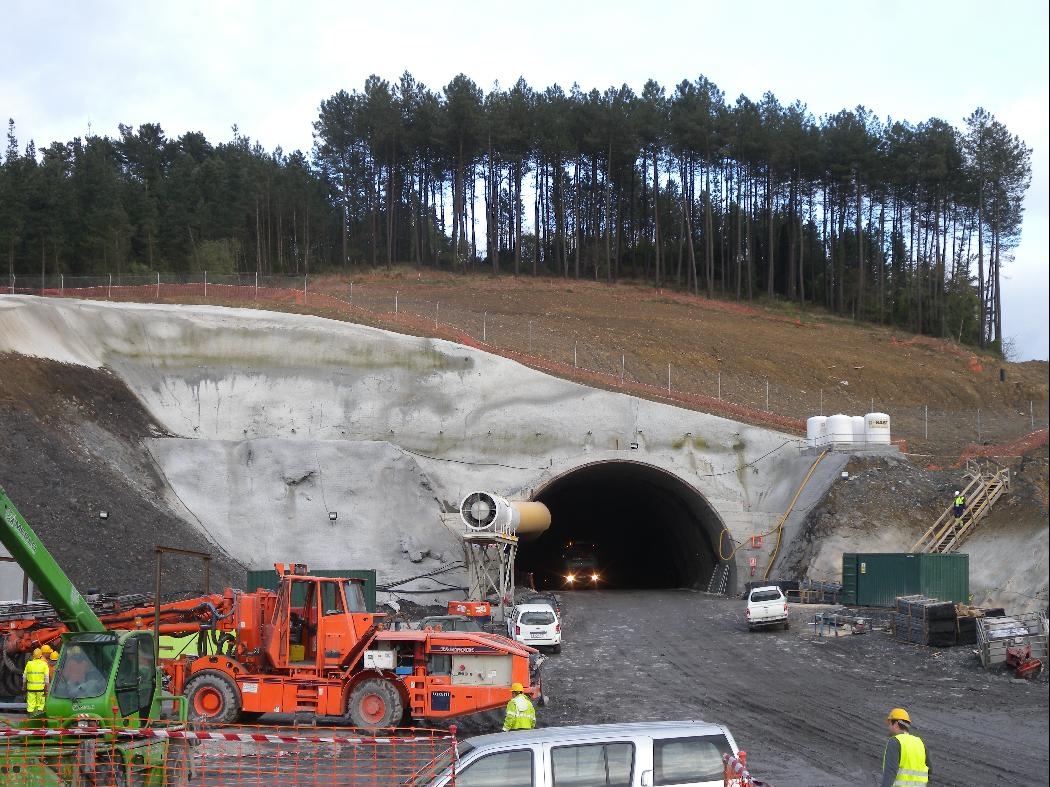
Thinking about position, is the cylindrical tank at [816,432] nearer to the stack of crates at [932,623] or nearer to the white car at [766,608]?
the white car at [766,608]

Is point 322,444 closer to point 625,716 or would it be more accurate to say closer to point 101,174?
point 625,716

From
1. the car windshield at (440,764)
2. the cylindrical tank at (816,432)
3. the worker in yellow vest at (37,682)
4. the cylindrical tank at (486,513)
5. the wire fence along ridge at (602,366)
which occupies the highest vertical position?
the wire fence along ridge at (602,366)

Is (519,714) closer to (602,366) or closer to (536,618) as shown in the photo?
(536,618)

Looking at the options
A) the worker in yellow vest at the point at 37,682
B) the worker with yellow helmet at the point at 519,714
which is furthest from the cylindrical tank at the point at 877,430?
the worker in yellow vest at the point at 37,682

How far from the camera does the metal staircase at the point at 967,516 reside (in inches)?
1480

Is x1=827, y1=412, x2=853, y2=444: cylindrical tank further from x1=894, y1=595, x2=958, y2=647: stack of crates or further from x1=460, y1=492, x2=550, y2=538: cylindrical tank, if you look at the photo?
x1=894, y1=595, x2=958, y2=647: stack of crates

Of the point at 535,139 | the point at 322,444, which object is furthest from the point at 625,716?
the point at 535,139

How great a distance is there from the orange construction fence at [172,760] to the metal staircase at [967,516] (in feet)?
86.3

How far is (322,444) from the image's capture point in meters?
40.5

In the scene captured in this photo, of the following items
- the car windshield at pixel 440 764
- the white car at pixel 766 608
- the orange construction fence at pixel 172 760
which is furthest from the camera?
the white car at pixel 766 608

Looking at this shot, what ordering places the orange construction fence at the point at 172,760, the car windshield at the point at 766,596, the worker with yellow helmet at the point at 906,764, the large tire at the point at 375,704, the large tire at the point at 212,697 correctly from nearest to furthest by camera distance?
the worker with yellow helmet at the point at 906,764
the orange construction fence at the point at 172,760
the large tire at the point at 375,704
the large tire at the point at 212,697
the car windshield at the point at 766,596

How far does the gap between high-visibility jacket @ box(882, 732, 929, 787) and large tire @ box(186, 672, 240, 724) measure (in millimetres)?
11833

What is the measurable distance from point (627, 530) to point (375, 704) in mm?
47235

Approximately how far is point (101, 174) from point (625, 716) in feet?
227
